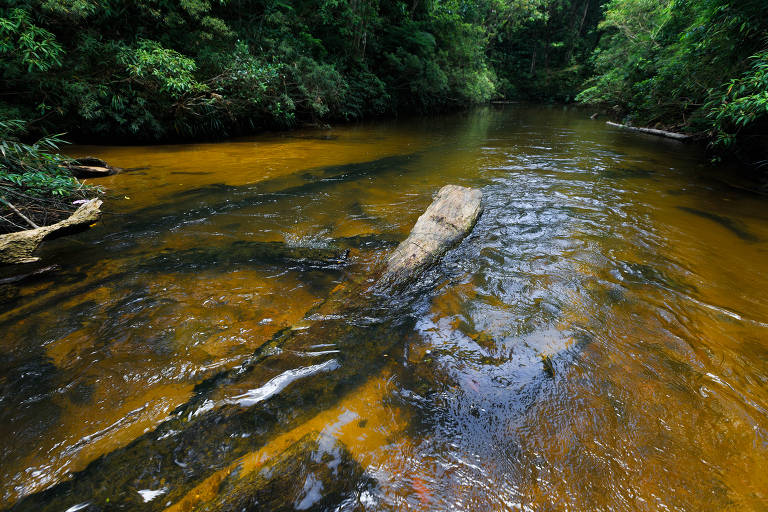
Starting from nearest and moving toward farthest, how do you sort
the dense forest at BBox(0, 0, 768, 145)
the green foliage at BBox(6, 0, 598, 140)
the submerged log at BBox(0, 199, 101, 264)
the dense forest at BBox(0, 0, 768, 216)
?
the submerged log at BBox(0, 199, 101, 264), the dense forest at BBox(0, 0, 768, 216), the dense forest at BBox(0, 0, 768, 145), the green foliage at BBox(6, 0, 598, 140)

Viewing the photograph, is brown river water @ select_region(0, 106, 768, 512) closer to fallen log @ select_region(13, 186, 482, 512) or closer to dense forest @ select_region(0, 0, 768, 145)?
fallen log @ select_region(13, 186, 482, 512)

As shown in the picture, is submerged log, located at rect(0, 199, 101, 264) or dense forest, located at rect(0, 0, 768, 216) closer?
submerged log, located at rect(0, 199, 101, 264)

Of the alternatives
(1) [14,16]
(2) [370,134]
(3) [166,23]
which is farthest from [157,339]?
(2) [370,134]

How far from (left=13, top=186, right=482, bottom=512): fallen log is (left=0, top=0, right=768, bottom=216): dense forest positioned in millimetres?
3110

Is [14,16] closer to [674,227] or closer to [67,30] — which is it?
[67,30]

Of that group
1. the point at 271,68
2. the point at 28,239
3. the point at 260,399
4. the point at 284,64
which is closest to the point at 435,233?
the point at 260,399

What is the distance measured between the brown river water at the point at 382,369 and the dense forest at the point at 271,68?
1848 mm

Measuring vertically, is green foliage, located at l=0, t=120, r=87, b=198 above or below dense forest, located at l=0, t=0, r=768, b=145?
below

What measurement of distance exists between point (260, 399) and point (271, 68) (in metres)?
9.27

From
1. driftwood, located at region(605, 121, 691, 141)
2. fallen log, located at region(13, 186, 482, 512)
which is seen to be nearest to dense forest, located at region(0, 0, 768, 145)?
driftwood, located at region(605, 121, 691, 141)

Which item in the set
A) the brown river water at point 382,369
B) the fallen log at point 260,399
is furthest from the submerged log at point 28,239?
the fallen log at point 260,399

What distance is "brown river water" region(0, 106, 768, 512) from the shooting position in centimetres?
133

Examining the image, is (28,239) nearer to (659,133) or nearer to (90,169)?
(90,169)

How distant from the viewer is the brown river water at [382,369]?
133cm
